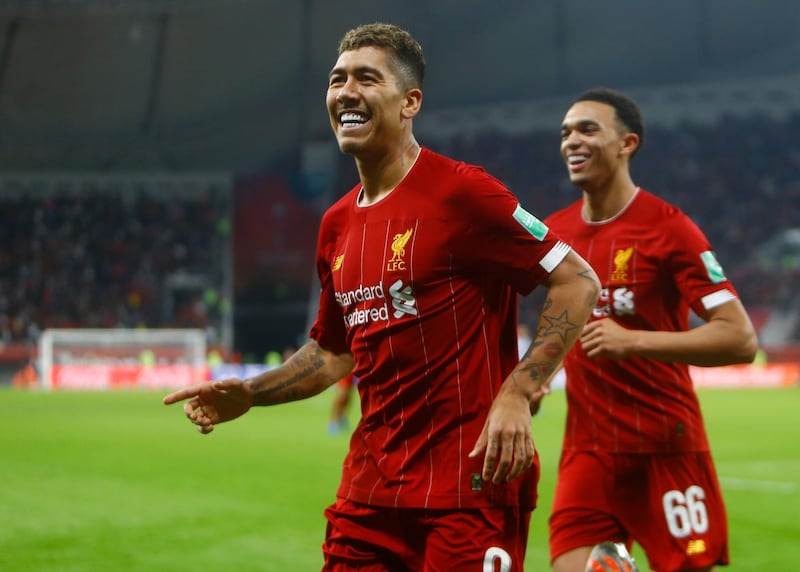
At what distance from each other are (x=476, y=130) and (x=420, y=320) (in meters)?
44.5

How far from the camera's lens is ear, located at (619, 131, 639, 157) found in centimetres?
498

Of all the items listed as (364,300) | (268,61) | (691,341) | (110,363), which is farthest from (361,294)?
(268,61)

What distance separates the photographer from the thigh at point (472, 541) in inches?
125

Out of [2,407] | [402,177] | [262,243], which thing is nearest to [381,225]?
[402,177]

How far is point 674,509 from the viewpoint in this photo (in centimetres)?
450

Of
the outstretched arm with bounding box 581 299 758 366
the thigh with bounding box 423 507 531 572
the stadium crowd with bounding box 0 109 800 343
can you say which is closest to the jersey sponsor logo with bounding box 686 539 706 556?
the outstretched arm with bounding box 581 299 758 366

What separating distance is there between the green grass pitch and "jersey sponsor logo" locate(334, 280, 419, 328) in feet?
13.7

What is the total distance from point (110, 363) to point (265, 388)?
31258 mm

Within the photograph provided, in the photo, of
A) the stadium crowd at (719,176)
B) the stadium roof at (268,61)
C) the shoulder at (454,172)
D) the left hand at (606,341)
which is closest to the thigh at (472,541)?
the shoulder at (454,172)

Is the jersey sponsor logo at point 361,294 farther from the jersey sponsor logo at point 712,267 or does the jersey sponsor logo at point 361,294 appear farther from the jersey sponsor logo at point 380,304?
the jersey sponsor logo at point 712,267

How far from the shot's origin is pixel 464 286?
11.1 ft

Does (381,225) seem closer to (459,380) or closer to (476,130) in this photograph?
(459,380)

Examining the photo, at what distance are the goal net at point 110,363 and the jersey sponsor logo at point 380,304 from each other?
3060 centimetres

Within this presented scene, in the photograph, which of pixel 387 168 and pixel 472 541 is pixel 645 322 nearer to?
pixel 387 168
